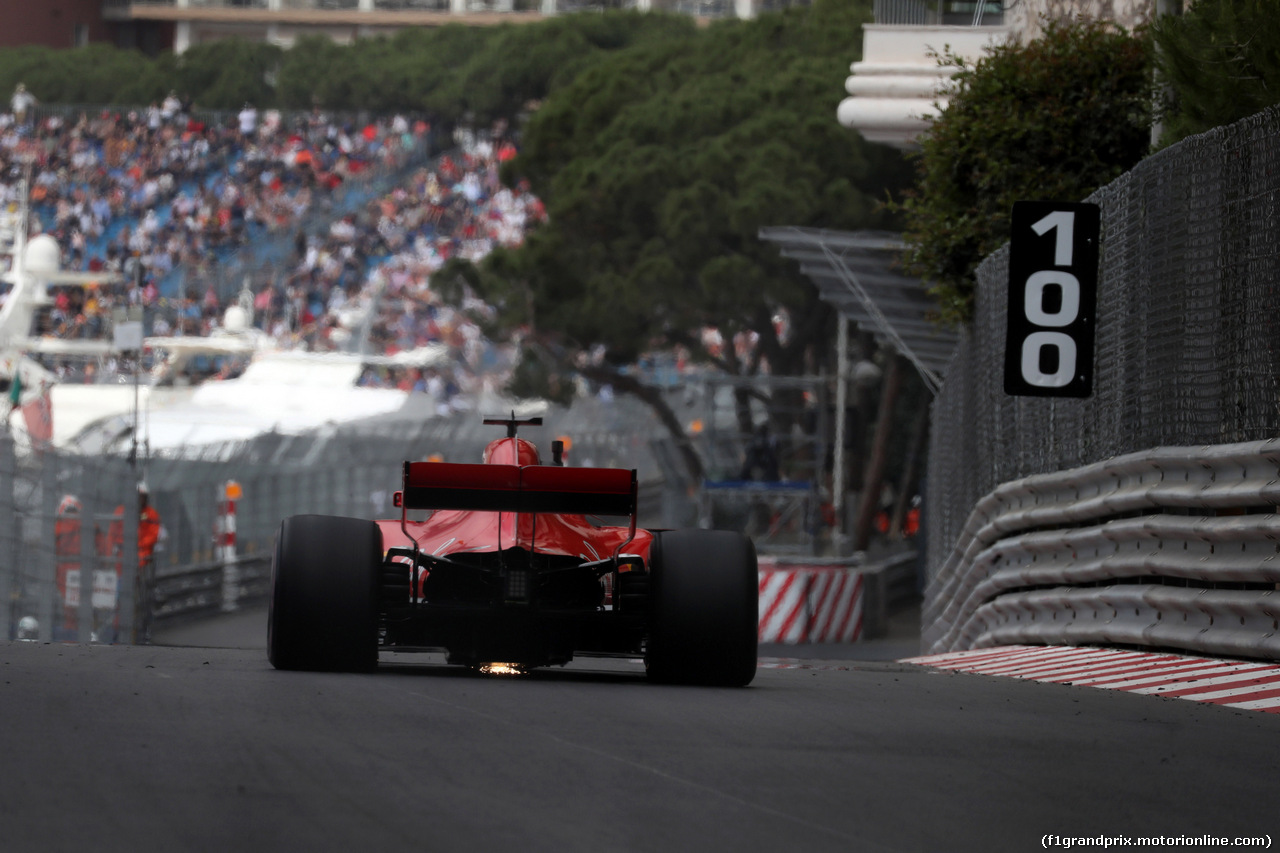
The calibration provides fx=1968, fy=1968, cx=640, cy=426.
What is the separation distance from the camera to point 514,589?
8383 mm

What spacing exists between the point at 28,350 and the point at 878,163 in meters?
23.7

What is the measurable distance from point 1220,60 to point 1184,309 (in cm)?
174

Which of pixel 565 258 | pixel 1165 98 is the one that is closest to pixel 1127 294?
pixel 1165 98

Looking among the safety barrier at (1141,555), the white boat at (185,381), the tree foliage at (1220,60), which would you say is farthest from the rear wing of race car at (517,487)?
the white boat at (185,381)

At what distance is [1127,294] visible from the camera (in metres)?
10.8

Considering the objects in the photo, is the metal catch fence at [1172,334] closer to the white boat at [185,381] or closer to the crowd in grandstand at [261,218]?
the white boat at [185,381]

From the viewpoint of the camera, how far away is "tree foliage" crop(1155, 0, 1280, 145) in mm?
A: 10062

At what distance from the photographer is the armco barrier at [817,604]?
23938mm

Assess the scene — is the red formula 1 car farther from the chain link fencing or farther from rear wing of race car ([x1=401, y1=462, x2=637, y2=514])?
the chain link fencing

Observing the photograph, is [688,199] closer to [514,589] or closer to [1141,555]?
[1141,555]

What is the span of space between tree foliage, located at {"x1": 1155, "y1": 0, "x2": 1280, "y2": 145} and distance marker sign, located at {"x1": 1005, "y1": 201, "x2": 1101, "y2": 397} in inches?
35.0

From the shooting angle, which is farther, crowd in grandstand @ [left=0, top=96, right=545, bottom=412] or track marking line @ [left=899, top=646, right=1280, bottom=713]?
crowd in grandstand @ [left=0, top=96, right=545, bottom=412]

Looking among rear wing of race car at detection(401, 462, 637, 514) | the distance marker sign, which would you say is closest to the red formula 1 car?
rear wing of race car at detection(401, 462, 637, 514)

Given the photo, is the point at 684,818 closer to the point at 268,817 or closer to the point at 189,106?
the point at 268,817
